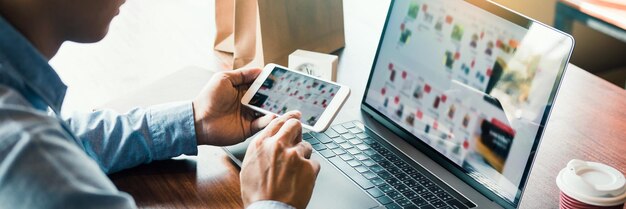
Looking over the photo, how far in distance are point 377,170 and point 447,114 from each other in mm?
139

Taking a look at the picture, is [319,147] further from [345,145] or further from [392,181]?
[392,181]

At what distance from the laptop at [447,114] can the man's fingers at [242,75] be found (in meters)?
0.11

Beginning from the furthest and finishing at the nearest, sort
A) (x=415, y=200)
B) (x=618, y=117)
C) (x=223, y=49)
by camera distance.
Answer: (x=223, y=49), (x=618, y=117), (x=415, y=200)

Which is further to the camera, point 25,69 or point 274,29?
point 274,29

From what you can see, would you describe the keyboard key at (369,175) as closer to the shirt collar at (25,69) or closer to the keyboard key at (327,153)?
the keyboard key at (327,153)

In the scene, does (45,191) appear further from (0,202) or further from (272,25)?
(272,25)

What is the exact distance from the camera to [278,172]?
1.01 metres

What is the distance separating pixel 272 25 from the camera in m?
1.45

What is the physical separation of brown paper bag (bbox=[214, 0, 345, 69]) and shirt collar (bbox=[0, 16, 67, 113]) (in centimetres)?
57

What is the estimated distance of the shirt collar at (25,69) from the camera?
83 centimetres

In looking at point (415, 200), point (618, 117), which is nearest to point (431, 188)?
point (415, 200)

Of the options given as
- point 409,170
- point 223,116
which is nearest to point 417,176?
point 409,170

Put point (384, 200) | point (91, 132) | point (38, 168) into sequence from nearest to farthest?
point (38, 168) < point (384, 200) < point (91, 132)

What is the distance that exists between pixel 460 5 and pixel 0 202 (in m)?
0.70
